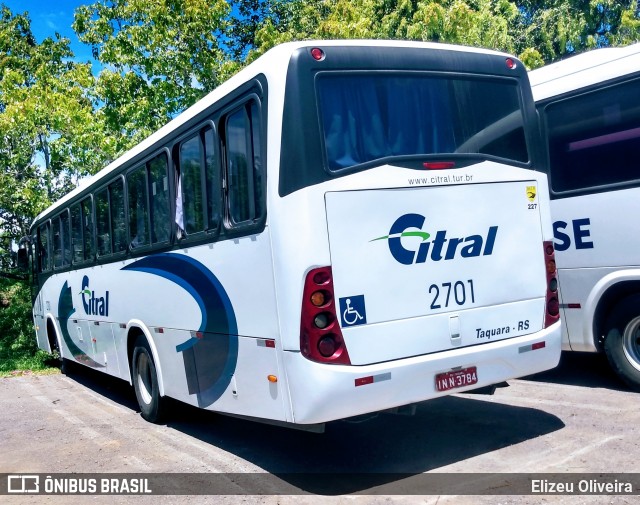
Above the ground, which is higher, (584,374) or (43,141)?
(43,141)

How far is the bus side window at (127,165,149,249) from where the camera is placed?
26.7 feet

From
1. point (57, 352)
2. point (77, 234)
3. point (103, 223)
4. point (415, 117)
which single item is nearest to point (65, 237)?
point (77, 234)

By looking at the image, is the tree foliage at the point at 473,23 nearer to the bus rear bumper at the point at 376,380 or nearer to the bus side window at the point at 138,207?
the bus side window at the point at 138,207

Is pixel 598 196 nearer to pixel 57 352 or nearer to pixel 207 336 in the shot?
pixel 207 336

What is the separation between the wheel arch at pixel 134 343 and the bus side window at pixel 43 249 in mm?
5358

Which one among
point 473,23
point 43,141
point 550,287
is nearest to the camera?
point 550,287

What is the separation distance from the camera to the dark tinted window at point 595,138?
7418mm

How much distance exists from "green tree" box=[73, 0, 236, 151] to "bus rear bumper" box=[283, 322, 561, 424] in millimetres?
12379

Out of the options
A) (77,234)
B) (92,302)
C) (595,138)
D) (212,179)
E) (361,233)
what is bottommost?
(92,302)

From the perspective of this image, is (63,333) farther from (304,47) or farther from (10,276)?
(304,47)

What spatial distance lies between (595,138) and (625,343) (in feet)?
7.38

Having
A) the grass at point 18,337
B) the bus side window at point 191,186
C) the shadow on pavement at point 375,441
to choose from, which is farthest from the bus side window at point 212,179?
the grass at point 18,337

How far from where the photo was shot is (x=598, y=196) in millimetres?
7715

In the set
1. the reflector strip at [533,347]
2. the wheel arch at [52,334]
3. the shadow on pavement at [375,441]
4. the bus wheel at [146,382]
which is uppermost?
the wheel arch at [52,334]
